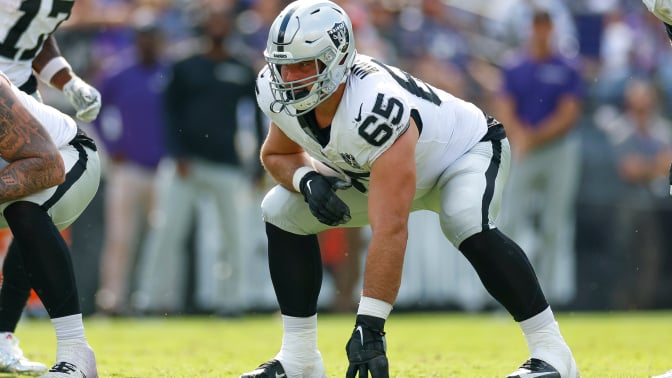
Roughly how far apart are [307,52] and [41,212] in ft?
4.57

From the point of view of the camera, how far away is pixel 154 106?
36.2ft

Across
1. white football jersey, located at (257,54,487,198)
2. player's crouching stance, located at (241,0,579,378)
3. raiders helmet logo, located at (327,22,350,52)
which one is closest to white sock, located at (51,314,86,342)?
player's crouching stance, located at (241,0,579,378)

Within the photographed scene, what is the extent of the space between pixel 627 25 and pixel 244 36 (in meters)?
4.48

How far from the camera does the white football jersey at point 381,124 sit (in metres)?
4.78

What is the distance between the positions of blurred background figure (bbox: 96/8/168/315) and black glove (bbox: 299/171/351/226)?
237 inches

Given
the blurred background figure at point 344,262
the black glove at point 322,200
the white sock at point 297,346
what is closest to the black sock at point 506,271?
the black glove at point 322,200

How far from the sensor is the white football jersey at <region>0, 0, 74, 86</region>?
19.0 ft

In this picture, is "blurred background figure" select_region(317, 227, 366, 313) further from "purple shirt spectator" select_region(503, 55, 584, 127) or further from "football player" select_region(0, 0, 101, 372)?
"football player" select_region(0, 0, 101, 372)

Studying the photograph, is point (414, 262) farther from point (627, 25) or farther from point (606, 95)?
point (627, 25)

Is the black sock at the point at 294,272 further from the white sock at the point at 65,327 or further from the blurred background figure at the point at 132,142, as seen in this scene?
the blurred background figure at the point at 132,142

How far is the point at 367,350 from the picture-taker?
4.56 meters

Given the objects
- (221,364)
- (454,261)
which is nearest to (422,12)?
(454,261)

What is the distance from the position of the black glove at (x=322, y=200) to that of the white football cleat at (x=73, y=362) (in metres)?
1.19

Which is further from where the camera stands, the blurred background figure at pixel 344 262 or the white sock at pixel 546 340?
the blurred background figure at pixel 344 262
